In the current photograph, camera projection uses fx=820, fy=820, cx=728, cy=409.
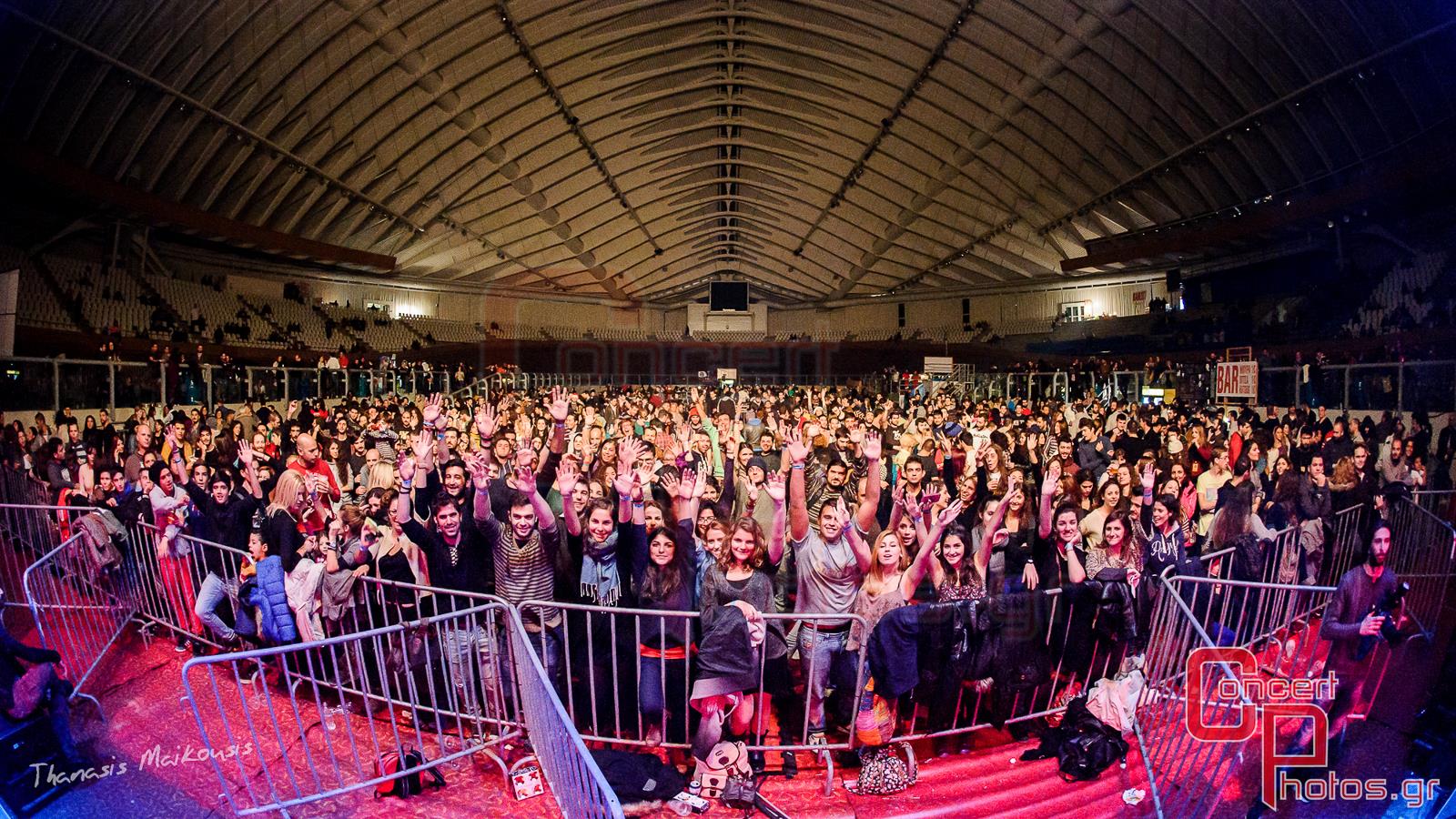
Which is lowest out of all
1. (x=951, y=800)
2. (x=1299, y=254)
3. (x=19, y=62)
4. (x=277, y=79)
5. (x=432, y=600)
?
(x=951, y=800)

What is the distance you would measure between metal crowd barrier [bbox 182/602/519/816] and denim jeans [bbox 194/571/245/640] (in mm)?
347

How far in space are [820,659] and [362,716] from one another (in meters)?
3.01

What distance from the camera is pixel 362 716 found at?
533cm

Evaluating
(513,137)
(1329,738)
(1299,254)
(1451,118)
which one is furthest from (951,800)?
(513,137)

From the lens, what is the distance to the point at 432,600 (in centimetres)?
513

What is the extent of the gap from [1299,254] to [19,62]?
3998 centimetres

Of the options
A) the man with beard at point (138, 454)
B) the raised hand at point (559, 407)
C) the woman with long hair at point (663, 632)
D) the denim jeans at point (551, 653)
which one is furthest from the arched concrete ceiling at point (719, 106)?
the woman with long hair at point (663, 632)

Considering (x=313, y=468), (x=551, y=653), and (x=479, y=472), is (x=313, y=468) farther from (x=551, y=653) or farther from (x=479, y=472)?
(x=551, y=653)

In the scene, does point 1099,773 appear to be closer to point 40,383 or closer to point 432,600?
point 432,600

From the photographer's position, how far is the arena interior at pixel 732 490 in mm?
4500

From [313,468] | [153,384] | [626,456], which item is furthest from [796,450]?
[153,384]

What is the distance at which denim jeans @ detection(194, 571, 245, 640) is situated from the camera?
5.77 meters

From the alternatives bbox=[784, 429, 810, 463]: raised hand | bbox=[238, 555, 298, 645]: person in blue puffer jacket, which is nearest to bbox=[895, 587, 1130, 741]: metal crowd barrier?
bbox=[784, 429, 810, 463]: raised hand

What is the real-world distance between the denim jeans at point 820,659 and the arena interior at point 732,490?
44 millimetres
